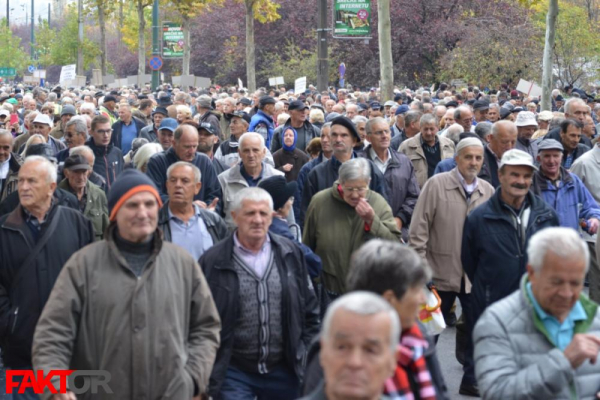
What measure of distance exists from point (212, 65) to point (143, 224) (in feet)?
196

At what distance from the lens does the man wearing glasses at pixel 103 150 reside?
11.7 meters

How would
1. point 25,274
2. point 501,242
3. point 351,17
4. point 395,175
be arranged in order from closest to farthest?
1. point 25,274
2. point 501,242
3. point 395,175
4. point 351,17


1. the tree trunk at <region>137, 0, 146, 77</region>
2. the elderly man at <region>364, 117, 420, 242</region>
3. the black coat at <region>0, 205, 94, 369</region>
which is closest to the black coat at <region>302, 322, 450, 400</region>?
the black coat at <region>0, 205, 94, 369</region>

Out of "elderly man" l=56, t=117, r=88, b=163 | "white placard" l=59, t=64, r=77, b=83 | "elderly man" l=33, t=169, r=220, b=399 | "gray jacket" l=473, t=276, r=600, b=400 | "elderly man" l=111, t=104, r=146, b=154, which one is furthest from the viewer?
"white placard" l=59, t=64, r=77, b=83

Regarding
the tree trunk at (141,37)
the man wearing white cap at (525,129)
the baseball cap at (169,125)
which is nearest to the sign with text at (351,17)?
the man wearing white cap at (525,129)

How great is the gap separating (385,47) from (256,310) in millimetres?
17935

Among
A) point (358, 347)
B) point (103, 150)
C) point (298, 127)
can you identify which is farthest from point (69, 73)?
point (358, 347)

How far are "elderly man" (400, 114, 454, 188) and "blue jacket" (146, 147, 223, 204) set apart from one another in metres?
3.37

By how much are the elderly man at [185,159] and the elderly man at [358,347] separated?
5478 millimetres

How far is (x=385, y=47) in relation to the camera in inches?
904

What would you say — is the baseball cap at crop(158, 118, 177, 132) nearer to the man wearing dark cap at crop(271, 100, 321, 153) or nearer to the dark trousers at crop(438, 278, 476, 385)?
the man wearing dark cap at crop(271, 100, 321, 153)

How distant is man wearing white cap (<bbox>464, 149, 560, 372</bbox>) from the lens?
6855mm

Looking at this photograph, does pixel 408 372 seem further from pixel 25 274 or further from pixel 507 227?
pixel 507 227

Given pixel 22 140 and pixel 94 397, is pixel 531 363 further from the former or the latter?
pixel 22 140
